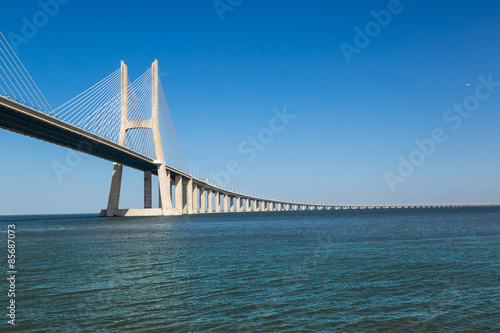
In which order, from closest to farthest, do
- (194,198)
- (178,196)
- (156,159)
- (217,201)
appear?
(156,159) → (178,196) → (194,198) → (217,201)

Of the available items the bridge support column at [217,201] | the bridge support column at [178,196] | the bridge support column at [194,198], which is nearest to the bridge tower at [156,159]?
the bridge support column at [178,196]

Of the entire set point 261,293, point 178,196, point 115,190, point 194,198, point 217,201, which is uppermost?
point 115,190

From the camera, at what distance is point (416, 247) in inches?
957

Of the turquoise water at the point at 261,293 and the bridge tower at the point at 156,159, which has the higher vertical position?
the bridge tower at the point at 156,159

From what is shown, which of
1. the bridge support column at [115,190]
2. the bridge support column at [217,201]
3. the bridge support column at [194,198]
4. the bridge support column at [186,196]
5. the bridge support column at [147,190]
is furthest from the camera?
the bridge support column at [217,201]

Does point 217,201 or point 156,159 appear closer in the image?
point 156,159

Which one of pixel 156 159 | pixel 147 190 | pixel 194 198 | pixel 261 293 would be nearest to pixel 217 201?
pixel 194 198

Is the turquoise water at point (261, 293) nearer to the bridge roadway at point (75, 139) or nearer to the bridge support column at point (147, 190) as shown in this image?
the bridge roadway at point (75, 139)

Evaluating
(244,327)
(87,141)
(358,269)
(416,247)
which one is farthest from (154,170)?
(244,327)

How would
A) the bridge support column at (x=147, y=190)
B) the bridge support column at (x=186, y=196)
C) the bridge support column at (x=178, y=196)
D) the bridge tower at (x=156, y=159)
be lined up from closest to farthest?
the bridge tower at (x=156, y=159) < the bridge support column at (x=147, y=190) < the bridge support column at (x=178, y=196) < the bridge support column at (x=186, y=196)

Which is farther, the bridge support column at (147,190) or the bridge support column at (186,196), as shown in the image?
the bridge support column at (186,196)

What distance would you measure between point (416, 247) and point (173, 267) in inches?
580

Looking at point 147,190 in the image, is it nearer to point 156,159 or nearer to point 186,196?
point 156,159

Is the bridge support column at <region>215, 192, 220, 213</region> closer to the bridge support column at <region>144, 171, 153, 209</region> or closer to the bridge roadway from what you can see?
the bridge roadway
